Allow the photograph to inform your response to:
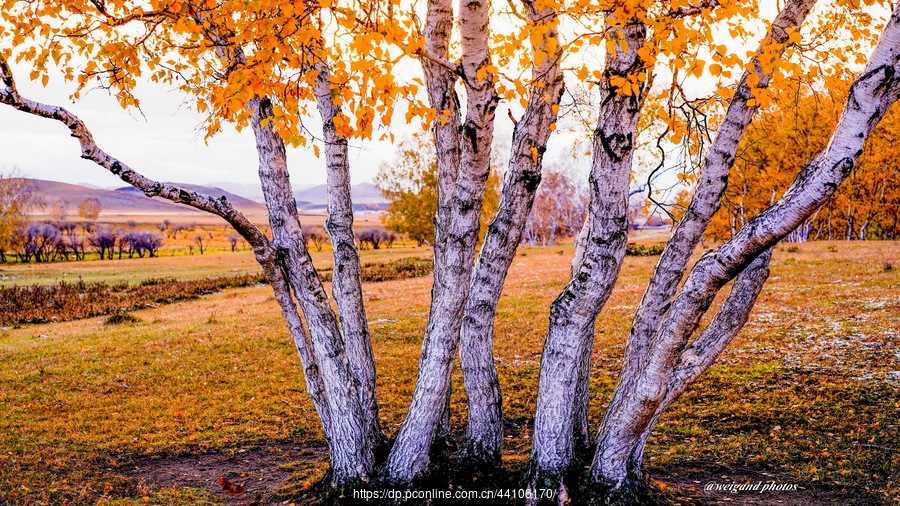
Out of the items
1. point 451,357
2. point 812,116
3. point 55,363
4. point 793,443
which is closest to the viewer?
point 451,357

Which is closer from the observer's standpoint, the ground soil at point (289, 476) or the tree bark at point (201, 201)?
the tree bark at point (201, 201)

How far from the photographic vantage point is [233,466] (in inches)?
305

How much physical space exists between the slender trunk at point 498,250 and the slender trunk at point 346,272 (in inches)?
46.8

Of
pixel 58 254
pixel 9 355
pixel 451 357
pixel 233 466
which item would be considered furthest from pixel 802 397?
pixel 58 254

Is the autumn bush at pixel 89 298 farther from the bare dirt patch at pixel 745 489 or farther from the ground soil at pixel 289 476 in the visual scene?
the bare dirt patch at pixel 745 489

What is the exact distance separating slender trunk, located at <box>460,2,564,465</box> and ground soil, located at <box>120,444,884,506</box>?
77.3 inches

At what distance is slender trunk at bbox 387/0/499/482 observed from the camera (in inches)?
214

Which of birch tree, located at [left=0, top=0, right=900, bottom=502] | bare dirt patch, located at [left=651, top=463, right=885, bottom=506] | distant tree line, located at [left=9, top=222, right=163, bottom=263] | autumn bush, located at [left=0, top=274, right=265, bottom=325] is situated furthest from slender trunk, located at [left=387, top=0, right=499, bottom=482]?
distant tree line, located at [left=9, top=222, right=163, bottom=263]

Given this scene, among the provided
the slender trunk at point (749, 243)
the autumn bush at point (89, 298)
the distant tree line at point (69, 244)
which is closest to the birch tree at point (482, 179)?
the slender trunk at point (749, 243)

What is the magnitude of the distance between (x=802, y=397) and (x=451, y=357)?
642cm

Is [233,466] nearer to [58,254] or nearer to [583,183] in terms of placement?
[583,183]

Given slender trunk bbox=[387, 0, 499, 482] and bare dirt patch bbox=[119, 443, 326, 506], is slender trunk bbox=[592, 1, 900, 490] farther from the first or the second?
bare dirt patch bbox=[119, 443, 326, 506]

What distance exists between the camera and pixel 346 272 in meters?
6.57

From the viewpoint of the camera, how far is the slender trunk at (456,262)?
545 centimetres
